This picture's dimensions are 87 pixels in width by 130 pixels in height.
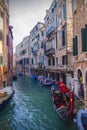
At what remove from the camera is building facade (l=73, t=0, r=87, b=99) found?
47.8 feet

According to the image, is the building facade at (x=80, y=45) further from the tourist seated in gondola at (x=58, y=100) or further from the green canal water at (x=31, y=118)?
the green canal water at (x=31, y=118)

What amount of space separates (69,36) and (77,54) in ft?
24.9

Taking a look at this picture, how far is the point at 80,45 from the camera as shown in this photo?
1588 cm

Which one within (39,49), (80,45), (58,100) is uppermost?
(39,49)

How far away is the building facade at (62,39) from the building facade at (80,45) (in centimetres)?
528

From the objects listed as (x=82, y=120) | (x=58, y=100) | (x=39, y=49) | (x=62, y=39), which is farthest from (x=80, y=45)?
(x=39, y=49)

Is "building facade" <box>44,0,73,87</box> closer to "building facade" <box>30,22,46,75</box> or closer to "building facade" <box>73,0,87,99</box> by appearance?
"building facade" <box>73,0,87,99</box>

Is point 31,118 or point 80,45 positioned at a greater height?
point 80,45

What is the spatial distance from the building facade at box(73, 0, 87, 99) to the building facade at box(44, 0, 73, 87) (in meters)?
5.28

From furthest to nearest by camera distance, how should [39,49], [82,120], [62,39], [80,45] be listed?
[39,49]
[62,39]
[80,45]
[82,120]

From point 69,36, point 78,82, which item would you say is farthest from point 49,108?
point 69,36

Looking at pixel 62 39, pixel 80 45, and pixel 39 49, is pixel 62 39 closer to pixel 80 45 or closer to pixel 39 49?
pixel 80 45

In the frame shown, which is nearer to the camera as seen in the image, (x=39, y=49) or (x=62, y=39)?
(x=62, y=39)

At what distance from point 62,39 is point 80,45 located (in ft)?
32.5
